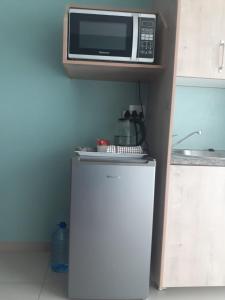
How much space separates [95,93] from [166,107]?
695 millimetres

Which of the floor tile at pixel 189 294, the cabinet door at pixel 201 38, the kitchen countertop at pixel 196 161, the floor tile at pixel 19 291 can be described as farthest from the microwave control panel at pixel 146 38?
the floor tile at pixel 19 291

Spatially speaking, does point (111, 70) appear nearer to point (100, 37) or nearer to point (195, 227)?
point (100, 37)

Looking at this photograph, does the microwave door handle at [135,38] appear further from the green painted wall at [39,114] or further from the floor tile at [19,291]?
the floor tile at [19,291]

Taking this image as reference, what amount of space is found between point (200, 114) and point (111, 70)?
2.62 ft

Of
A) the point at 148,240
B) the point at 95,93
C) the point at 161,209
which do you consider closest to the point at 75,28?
the point at 95,93

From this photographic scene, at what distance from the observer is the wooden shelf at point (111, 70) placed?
68.4 inches

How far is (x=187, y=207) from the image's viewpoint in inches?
66.9

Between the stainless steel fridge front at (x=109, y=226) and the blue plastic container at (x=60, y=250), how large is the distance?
40cm

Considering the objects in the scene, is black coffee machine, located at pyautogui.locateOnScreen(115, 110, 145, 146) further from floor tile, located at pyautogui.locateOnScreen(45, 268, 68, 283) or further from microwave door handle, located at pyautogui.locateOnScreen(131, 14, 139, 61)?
floor tile, located at pyautogui.locateOnScreen(45, 268, 68, 283)

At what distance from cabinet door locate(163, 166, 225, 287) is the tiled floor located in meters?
0.10

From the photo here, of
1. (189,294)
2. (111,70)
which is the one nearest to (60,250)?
(189,294)

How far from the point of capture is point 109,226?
1.61m

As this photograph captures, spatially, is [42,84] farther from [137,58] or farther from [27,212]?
[27,212]

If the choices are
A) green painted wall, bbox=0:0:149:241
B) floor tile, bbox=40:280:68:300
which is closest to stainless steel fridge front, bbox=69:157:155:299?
floor tile, bbox=40:280:68:300
